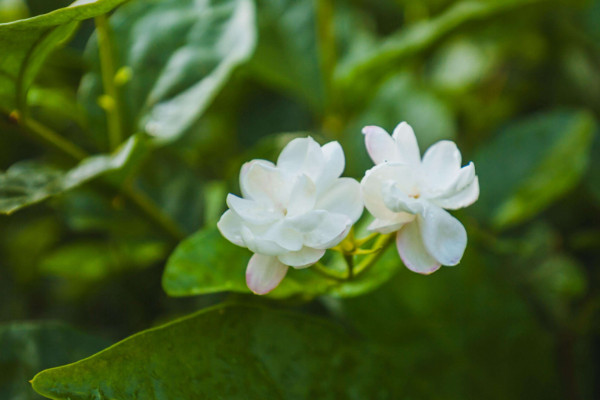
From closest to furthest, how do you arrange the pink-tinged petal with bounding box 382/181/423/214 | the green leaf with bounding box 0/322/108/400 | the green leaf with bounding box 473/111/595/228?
the pink-tinged petal with bounding box 382/181/423/214
the green leaf with bounding box 0/322/108/400
the green leaf with bounding box 473/111/595/228

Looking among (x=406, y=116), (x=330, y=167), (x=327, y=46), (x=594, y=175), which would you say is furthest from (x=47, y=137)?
(x=594, y=175)

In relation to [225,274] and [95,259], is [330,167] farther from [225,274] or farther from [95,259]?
[95,259]

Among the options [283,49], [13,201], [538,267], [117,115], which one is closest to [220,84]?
[117,115]

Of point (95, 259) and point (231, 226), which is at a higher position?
point (231, 226)

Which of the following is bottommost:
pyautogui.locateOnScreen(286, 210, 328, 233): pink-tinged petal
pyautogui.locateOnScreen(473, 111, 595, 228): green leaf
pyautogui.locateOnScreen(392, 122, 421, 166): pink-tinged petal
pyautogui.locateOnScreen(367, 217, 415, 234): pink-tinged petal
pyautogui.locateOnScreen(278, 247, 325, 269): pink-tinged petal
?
pyautogui.locateOnScreen(473, 111, 595, 228): green leaf

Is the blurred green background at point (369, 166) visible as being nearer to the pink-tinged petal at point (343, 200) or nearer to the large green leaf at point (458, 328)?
the large green leaf at point (458, 328)

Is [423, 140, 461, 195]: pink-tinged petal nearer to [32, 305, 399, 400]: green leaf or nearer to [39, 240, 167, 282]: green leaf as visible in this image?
[32, 305, 399, 400]: green leaf

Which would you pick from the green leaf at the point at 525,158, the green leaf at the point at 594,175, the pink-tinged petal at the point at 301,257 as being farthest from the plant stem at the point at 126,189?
the green leaf at the point at 594,175

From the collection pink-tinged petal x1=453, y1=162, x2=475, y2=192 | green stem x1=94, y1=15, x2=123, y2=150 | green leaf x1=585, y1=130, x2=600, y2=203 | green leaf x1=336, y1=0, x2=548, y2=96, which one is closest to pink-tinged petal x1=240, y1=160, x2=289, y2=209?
pink-tinged petal x1=453, y1=162, x2=475, y2=192
